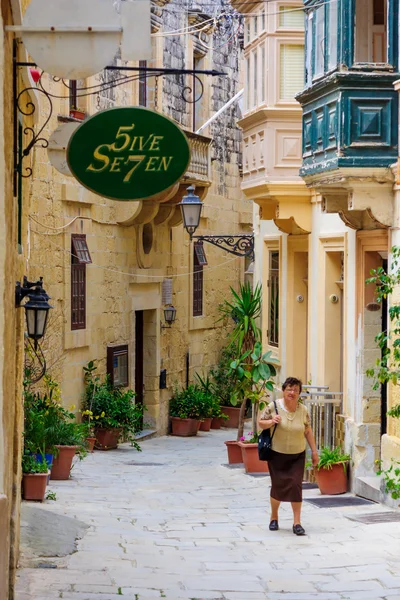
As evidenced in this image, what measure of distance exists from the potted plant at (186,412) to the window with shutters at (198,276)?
2.23 meters

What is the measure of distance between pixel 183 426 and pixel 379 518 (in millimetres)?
12192

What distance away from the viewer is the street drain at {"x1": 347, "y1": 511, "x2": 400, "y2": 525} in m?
11.2

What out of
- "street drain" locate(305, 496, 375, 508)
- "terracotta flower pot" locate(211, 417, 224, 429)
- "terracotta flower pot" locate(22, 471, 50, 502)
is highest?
"terracotta flower pot" locate(22, 471, 50, 502)

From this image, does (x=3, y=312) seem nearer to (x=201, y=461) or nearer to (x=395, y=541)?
(x=395, y=541)

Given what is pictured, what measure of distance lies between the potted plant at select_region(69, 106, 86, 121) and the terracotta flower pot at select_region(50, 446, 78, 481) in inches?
242

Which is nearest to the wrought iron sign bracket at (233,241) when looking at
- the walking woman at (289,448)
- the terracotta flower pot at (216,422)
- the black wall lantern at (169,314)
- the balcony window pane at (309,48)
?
the black wall lantern at (169,314)

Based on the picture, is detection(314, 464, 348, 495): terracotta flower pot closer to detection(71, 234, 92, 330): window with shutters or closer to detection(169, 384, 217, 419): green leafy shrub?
detection(71, 234, 92, 330): window with shutters

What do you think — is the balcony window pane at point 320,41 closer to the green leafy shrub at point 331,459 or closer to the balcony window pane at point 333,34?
the balcony window pane at point 333,34

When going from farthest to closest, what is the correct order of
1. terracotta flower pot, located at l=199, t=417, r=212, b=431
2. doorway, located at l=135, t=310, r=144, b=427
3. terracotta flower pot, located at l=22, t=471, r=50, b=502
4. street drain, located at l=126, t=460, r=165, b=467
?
terracotta flower pot, located at l=199, t=417, r=212, b=431 < doorway, located at l=135, t=310, r=144, b=427 < street drain, located at l=126, t=460, r=165, b=467 < terracotta flower pot, located at l=22, t=471, r=50, b=502

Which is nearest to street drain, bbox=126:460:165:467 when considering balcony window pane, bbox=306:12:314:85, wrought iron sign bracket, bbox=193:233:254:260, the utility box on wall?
wrought iron sign bracket, bbox=193:233:254:260

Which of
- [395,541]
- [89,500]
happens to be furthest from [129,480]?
[395,541]

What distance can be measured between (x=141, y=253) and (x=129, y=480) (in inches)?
280

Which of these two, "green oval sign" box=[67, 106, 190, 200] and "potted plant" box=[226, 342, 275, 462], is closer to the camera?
"green oval sign" box=[67, 106, 190, 200]

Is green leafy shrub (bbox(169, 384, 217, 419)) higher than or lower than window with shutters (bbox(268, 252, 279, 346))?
lower
